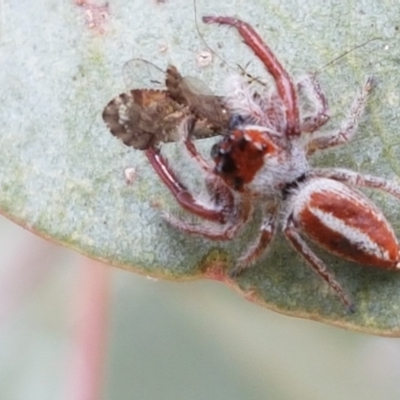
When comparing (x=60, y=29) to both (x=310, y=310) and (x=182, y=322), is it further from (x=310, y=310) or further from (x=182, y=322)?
(x=182, y=322)

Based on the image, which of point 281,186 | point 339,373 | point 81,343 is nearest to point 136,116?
point 281,186

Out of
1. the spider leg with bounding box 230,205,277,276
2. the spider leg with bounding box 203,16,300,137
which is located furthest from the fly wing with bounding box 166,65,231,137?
the spider leg with bounding box 230,205,277,276

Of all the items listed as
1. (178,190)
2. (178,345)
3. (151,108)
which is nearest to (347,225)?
(178,190)

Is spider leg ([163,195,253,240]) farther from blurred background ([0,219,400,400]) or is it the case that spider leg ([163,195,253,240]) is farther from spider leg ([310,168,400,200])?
blurred background ([0,219,400,400])

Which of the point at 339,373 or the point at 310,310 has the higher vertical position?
the point at 310,310

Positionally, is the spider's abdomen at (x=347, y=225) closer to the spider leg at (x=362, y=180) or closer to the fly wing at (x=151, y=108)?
the spider leg at (x=362, y=180)

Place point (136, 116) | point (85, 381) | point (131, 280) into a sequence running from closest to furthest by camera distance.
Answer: point (136, 116) → point (85, 381) → point (131, 280)

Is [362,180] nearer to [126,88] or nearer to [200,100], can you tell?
[200,100]

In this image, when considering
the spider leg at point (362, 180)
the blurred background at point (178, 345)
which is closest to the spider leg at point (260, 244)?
the spider leg at point (362, 180)
